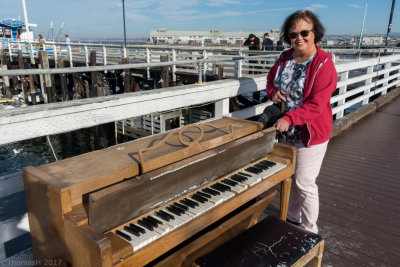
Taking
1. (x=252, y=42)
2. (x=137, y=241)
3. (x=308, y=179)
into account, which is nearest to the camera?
(x=137, y=241)

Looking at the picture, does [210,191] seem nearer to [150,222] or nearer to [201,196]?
[201,196]

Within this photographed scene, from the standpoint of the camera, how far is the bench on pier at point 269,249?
1898mm

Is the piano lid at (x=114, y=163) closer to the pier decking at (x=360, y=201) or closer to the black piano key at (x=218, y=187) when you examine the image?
the black piano key at (x=218, y=187)

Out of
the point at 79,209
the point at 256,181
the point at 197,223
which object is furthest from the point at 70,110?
the point at 256,181

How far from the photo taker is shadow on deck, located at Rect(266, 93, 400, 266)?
291cm

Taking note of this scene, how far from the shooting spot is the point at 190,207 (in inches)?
74.4

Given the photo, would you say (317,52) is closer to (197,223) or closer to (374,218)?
(197,223)

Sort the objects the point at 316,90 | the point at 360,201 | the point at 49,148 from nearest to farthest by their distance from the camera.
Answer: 1. the point at 316,90
2. the point at 360,201
3. the point at 49,148

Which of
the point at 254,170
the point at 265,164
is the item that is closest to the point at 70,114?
the point at 254,170

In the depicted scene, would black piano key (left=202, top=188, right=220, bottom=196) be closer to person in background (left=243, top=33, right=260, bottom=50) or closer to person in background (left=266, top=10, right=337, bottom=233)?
person in background (left=266, top=10, right=337, bottom=233)

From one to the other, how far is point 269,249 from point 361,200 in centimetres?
244

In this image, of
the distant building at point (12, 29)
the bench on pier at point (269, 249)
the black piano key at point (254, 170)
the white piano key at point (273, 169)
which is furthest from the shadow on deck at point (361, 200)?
the distant building at point (12, 29)

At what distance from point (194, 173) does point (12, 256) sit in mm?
1352

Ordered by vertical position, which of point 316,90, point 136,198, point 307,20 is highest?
point 307,20
